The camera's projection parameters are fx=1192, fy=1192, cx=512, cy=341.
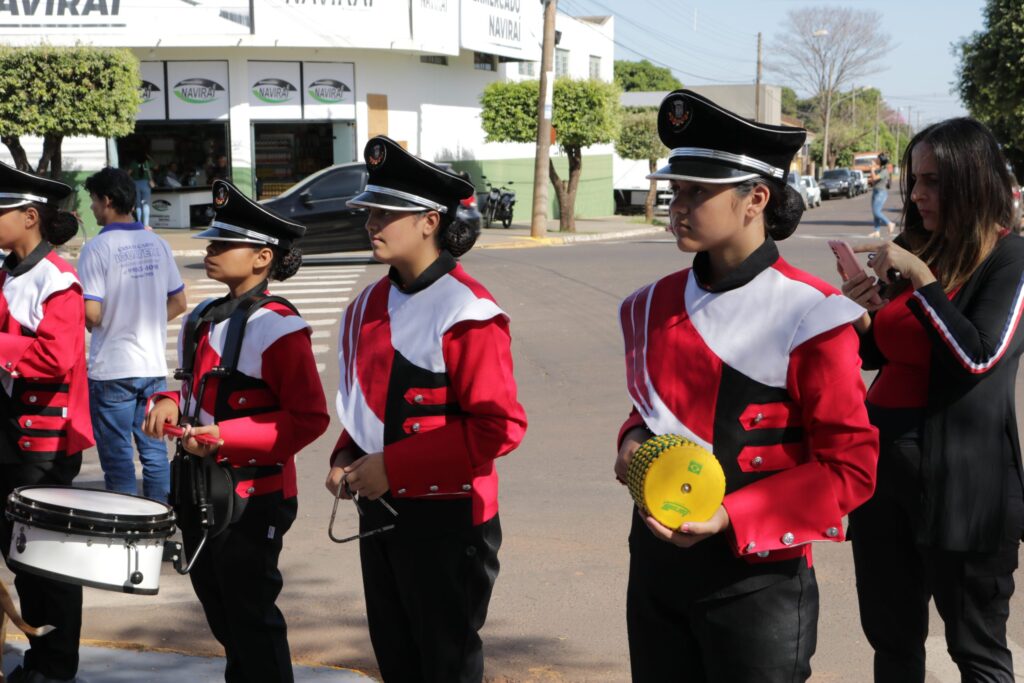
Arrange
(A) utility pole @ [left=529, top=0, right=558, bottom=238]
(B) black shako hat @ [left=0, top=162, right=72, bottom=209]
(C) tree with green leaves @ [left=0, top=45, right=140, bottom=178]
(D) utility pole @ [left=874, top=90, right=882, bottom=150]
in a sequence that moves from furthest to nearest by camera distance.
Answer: (D) utility pole @ [left=874, top=90, right=882, bottom=150]
(A) utility pole @ [left=529, top=0, right=558, bottom=238]
(C) tree with green leaves @ [left=0, top=45, right=140, bottom=178]
(B) black shako hat @ [left=0, top=162, right=72, bottom=209]

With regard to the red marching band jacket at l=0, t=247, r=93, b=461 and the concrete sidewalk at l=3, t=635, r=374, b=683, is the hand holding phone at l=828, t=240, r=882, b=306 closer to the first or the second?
the concrete sidewalk at l=3, t=635, r=374, b=683

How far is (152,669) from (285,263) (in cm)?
186

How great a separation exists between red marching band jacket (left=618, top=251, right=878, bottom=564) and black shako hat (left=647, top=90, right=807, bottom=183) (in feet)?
0.76

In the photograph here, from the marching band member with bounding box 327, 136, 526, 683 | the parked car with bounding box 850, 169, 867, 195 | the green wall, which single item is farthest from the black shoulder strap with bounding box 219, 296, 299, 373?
the parked car with bounding box 850, 169, 867, 195

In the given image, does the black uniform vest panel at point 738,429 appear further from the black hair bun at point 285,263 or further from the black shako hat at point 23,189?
the black shako hat at point 23,189

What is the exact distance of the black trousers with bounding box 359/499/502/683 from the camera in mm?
3307

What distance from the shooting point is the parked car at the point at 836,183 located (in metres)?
67.3

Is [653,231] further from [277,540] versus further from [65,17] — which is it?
[277,540]

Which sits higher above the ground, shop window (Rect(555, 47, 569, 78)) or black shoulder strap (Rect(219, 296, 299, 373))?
shop window (Rect(555, 47, 569, 78))

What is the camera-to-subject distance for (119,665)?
15.7 feet

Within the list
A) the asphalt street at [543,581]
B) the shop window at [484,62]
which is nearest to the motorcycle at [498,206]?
the shop window at [484,62]

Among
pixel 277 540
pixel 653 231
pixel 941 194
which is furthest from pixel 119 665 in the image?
pixel 653 231

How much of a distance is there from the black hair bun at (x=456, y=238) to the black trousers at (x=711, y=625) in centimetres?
108

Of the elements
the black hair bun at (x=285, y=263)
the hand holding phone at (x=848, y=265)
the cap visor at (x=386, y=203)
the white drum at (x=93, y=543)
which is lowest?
the white drum at (x=93, y=543)
